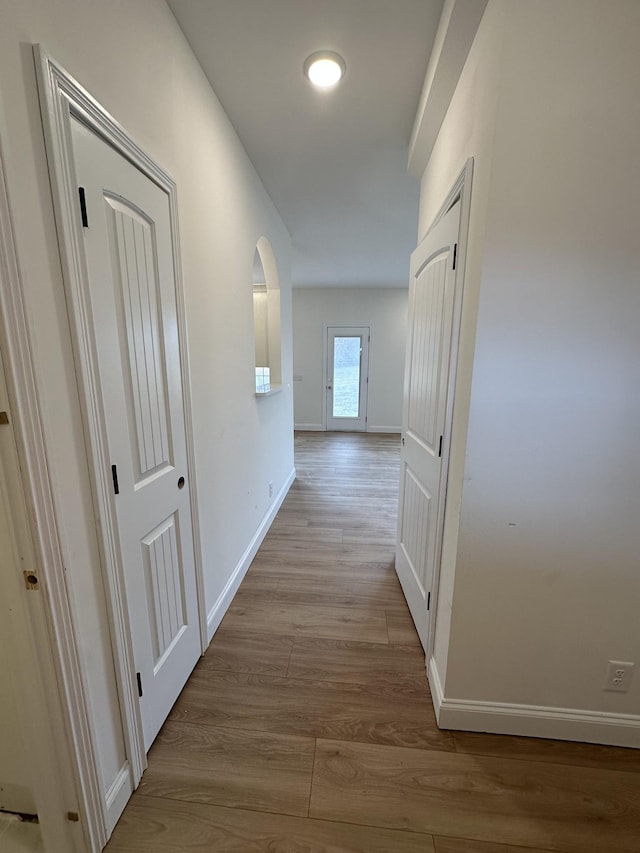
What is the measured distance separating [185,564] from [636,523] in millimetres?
1735

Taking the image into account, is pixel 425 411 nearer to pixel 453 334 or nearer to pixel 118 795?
pixel 453 334

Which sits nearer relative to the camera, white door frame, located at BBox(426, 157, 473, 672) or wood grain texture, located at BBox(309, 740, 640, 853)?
wood grain texture, located at BBox(309, 740, 640, 853)

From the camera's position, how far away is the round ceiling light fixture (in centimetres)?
150

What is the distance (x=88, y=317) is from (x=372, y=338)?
610 cm

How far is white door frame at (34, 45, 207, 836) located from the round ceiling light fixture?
90cm

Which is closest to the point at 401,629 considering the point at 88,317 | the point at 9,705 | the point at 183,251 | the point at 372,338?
the point at 9,705

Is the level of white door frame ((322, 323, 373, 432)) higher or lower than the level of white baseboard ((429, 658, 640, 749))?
higher

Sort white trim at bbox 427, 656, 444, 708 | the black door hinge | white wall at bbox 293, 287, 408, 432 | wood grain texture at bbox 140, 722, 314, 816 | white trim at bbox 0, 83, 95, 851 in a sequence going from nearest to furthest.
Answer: white trim at bbox 0, 83, 95, 851, the black door hinge, wood grain texture at bbox 140, 722, 314, 816, white trim at bbox 427, 656, 444, 708, white wall at bbox 293, 287, 408, 432

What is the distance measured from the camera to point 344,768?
124 cm

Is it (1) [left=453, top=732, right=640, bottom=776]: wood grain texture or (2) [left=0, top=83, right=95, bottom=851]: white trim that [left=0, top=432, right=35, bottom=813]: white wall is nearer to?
(2) [left=0, top=83, right=95, bottom=851]: white trim

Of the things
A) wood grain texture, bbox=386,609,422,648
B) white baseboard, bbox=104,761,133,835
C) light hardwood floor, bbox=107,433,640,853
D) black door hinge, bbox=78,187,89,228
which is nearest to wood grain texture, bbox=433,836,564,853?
light hardwood floor, bbox=107,433,640,853

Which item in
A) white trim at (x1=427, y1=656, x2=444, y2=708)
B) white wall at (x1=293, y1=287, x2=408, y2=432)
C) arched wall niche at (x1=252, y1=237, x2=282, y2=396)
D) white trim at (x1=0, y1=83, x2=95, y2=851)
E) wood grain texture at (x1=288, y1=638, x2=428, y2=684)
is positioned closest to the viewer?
white trim at (x1=0, y1=83, x2=95, y2=851)

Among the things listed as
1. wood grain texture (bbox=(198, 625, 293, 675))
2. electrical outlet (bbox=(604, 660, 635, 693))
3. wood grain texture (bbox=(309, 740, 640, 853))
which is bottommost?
wood grain texture (bbox=(198, 625, 293, 675))

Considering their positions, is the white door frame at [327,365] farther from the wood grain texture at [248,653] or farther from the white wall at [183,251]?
the wood grain texture at [248,653]
